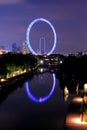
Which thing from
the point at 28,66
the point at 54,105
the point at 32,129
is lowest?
the point at 32,129

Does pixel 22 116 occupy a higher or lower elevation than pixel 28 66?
lower

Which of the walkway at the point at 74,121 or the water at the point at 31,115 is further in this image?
the water at the point at 31,115

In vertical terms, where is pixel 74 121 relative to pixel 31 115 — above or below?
below

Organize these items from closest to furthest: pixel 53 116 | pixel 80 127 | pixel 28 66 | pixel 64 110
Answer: pixel 80 127
pixel 53 116
pixel 64 110
pixel 28 66

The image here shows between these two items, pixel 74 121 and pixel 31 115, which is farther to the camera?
pixel 31 115

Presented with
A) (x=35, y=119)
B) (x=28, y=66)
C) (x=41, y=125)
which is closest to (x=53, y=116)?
(x=35, y=119)

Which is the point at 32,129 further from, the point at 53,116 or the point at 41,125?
the point at 53,116

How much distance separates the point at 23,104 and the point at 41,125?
5.74m

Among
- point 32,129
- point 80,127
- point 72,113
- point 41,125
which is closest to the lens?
point 80,127

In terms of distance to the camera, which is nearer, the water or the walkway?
the walkway

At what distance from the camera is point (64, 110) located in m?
16.2

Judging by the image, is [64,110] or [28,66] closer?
[64,110]

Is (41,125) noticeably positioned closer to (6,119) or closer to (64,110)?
(6,119)

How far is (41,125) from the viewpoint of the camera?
13.0 m
